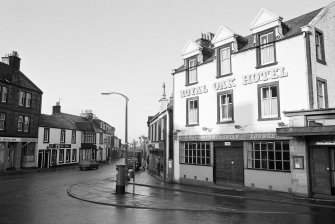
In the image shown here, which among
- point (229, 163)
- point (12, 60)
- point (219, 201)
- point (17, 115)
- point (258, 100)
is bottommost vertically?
point (219, 201)

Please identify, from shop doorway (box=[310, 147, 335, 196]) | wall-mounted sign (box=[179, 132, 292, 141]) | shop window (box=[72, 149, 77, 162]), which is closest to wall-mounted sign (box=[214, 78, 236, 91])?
wall-mounted sign (box=[179, 132, 292, 141])

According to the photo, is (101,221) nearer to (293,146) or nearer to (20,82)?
(293,146)

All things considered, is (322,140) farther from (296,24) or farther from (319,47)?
(296,24)

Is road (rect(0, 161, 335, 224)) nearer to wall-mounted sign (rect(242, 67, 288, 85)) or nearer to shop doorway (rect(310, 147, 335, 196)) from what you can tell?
shop doorway (rect(310, 147, 335, 196))

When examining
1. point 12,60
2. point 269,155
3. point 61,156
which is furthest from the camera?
point 61,156

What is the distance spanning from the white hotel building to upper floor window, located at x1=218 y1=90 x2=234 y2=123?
0.23 feet

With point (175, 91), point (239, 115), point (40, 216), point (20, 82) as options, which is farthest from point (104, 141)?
point (40, 216)

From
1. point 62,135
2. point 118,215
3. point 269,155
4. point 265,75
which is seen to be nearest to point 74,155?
point 62,135

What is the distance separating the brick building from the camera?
36.1 metres

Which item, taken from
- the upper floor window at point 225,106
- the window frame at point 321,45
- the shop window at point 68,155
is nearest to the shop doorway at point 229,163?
the upper floor window at point 225,106

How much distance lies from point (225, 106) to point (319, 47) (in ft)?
23.1

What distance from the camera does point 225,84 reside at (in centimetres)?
2088

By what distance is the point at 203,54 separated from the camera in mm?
23781

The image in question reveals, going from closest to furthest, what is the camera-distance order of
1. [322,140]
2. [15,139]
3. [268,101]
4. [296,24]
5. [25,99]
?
[322,140] → [268,101] → [296,24] → [15,139] → [25,99]
